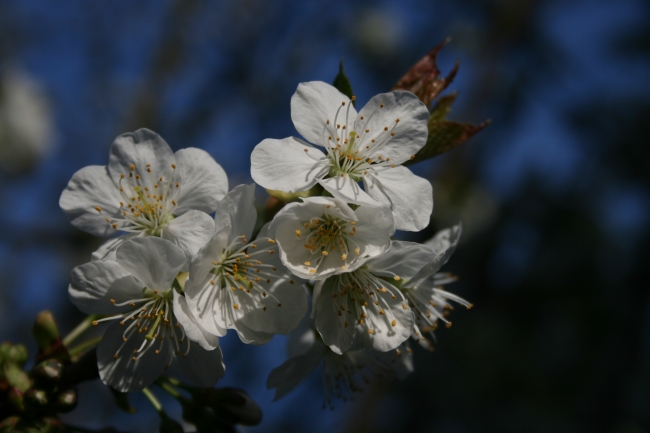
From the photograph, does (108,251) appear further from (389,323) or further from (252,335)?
(389,323)

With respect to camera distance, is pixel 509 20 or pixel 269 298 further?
pixel 509 20

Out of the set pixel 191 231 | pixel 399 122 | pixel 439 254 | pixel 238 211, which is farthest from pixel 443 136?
pixel 191 231

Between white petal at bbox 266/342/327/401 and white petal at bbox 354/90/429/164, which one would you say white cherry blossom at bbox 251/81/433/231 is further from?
white petal at bbox 266/342/327/401

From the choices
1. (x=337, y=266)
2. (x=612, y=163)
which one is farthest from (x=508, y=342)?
(x=337, y=266)

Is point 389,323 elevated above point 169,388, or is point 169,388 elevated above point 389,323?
point 389,323

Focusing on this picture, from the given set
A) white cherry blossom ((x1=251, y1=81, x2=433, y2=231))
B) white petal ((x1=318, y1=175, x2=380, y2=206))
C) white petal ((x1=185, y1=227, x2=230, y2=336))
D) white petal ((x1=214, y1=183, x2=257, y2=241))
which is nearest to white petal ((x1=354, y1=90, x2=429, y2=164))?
white cherry blossom ((x1=251, y1=81, x2=433, y2=231))

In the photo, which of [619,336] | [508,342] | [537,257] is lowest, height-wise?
[508,342]

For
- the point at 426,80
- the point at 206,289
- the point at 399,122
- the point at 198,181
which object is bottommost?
the point at 206,289

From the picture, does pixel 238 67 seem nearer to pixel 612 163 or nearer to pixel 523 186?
pixel 523 186
